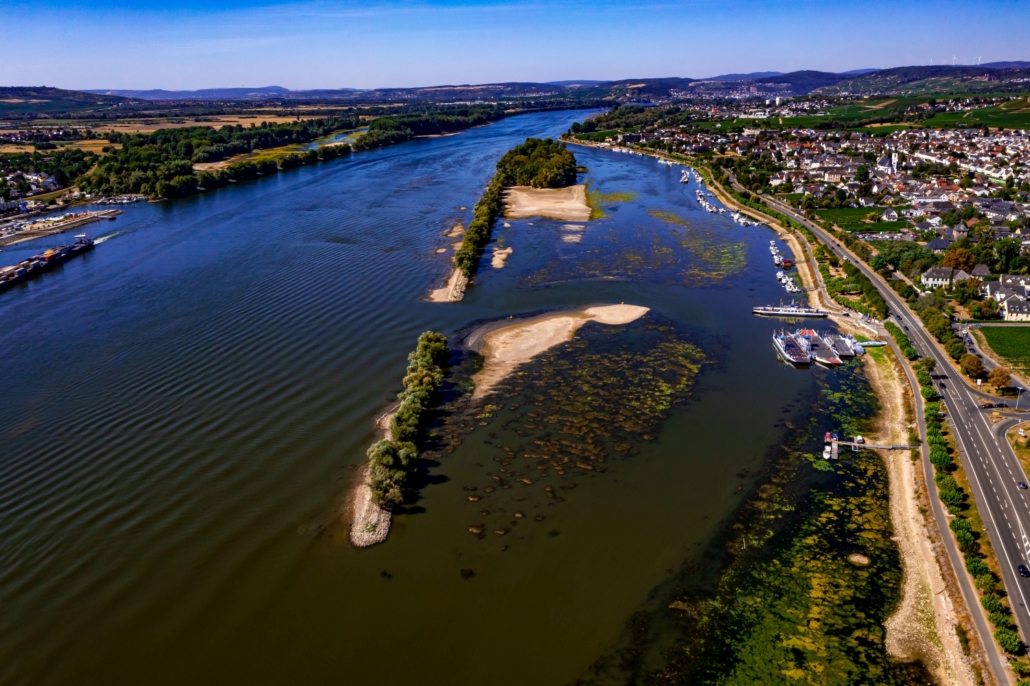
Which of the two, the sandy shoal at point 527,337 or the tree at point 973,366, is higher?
the tree at point 973,366

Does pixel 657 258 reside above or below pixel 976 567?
above

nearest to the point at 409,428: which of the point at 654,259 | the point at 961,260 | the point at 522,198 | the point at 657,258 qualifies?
the point at 654,259

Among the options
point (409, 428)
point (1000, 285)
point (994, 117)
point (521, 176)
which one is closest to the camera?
point (409, 428)

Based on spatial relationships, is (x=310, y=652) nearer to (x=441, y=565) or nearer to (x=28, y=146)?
(x=441, y=565)

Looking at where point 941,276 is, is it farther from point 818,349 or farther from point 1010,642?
point 1010,642

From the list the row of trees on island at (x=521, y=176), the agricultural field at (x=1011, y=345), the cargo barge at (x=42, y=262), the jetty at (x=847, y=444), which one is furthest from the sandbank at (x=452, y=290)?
the cargo barge at (x=42, y=262)

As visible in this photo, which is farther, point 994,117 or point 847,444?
point 994,117

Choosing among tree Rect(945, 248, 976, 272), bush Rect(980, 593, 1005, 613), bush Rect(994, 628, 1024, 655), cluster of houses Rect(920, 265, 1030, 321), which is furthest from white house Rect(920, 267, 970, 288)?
bush Rect(994, 628, 1024, 655)

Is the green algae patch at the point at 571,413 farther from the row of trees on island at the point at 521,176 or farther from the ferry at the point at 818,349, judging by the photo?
the row of trees on island at the point at 521,176
